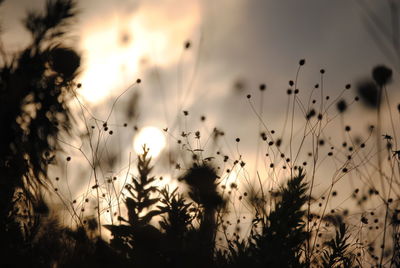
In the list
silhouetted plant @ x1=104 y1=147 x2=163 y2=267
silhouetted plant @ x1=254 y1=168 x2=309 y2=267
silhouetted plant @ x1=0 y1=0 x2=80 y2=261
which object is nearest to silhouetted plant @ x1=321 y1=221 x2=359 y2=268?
silhouetted plant @ x1=254 y1=168 x2=309 y2=267

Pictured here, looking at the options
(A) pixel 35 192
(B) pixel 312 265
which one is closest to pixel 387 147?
(B) pixel 312 265

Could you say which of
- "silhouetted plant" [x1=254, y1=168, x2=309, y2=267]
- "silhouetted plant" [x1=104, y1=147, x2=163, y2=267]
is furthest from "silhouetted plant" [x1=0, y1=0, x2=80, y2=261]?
"silhouetted plant" [x1=254, y1=168, x2=309, y2=267]

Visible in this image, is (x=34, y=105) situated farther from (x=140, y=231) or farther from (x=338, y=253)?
(x=338, y=253)

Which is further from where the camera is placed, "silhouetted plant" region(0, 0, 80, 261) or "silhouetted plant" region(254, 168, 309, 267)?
"silhouetted plant" region(0, 0, 80, 261)

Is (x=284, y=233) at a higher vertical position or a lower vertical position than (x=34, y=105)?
lower

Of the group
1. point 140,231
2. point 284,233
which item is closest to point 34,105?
point 140,231

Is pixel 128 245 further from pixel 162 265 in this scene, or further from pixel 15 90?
pixel 15 90

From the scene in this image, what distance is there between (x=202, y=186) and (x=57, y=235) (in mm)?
1274

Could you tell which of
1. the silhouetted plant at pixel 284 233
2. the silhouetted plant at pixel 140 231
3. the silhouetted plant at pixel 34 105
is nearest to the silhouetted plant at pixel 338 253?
the silhouetted plant at pixel 284 233

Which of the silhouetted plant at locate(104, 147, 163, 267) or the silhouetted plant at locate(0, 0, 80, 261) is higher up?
the silhouetted plant at locate(0, 0, 80, 261)

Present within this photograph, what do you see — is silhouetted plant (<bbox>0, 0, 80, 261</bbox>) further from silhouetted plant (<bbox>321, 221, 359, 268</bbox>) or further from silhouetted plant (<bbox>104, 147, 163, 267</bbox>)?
silhouetted plant (<bbox>321, 221, 359, 268</bbox>)

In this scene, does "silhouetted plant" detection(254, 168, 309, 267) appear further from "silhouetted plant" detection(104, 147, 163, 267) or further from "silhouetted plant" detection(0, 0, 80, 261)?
"silhouetted plant" detection(0, 0, 80, 261)

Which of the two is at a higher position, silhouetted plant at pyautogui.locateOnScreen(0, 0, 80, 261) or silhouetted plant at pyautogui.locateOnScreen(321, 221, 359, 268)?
silhouetted plant at pyautogui.locateOnScreen(0, 0, 80, 261)

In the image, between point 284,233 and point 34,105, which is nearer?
point 284,233
